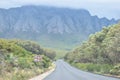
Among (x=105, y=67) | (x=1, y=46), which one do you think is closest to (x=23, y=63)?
(x=1, y=46)

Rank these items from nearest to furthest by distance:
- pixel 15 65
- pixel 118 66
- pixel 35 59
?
pixel 15 65
pixel 118 66
pixel 35 59

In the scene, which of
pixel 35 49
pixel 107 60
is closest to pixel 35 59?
pixel 107 60

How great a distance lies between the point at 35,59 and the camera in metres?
71.4

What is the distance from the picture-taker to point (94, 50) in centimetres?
Answer: 9250

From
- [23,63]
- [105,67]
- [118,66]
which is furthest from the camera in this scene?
[105,67]

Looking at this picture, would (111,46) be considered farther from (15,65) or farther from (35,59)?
(15,65)

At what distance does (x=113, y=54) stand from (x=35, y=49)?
345ft

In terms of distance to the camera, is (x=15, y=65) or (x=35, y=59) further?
(x=35, y=59)

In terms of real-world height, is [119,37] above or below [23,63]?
above

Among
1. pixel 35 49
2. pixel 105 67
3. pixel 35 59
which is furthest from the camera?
pixel 35 49

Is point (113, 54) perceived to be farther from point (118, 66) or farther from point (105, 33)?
Answer: point (105, 33)

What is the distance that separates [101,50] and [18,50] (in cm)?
1831

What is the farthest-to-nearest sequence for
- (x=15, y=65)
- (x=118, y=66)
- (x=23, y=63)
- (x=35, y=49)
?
(x=35, y=49)
(x=118, y=66)
(x=23, y=63)
(x=15, y=65)

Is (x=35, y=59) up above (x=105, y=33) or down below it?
below
